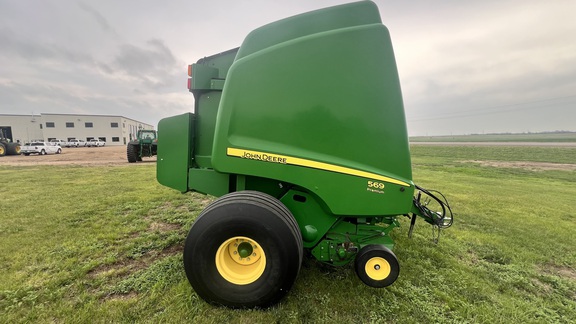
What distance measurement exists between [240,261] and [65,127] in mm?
73903

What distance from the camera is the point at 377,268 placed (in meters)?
2.39

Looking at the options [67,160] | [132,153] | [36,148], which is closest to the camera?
[132,153]

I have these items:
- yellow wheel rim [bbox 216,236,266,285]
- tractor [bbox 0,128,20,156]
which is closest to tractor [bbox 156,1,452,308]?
yellow wheel rim [bbox 216,236,266,285]

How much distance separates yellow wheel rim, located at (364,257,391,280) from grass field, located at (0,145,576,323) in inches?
11.9

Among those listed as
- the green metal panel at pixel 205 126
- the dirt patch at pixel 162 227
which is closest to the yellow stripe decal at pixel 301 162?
the green metal panel at pixel 205 126

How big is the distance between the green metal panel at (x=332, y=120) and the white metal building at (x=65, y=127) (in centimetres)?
7159

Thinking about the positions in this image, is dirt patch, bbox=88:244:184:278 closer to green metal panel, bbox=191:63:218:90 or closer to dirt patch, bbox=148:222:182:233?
dirt patch, bbox=148:222:182:233

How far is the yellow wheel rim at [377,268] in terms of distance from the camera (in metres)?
2.38

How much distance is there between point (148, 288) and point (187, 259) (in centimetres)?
86

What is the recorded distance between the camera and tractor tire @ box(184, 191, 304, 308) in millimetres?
2080

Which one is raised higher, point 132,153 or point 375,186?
point 375,186

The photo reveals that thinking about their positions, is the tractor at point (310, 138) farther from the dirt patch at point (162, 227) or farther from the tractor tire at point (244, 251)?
the dirt patch at point (162, 227)

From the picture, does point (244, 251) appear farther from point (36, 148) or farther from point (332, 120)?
point (36, 148)

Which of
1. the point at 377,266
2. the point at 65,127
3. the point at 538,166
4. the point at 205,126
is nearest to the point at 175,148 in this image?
the point at 205,126
